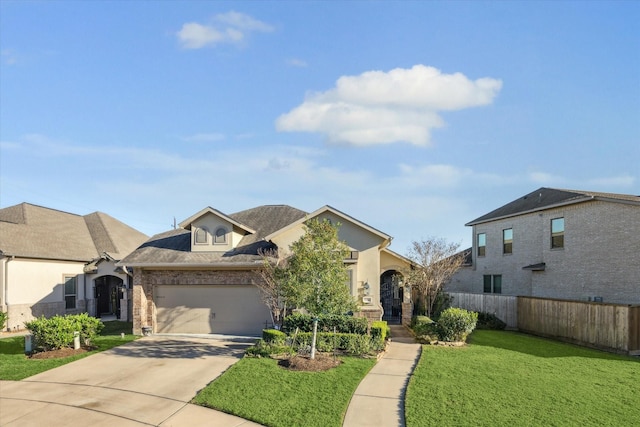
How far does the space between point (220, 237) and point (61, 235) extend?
13.4 metres

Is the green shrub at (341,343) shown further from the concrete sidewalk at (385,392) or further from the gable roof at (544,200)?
the gable roof at (544,200)

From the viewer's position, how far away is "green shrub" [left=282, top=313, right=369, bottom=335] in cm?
1711

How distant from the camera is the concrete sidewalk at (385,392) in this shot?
9758mm

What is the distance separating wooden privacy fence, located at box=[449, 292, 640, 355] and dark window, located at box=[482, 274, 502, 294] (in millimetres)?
5008

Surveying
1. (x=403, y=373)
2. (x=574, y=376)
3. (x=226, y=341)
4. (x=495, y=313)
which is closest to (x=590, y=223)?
(x=495, y=313)

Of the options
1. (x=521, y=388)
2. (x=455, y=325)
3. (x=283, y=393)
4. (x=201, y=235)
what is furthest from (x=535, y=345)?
(x=201, y=235)

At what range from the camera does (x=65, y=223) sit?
3056cm

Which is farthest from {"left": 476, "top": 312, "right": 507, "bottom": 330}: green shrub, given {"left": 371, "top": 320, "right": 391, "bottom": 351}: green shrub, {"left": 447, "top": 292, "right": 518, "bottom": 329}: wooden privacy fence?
{"left": 371, "top": 320, "right": 391, "bottom": 351}: green shrub

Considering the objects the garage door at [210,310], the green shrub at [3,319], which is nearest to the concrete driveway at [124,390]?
the garage door at [210,310]

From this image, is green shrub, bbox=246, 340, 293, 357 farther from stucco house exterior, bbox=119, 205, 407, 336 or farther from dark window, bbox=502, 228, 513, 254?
Answer: dark window, bbox=502, 228, 513, 254

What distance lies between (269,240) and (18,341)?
11473mm

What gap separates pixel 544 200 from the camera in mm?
26797

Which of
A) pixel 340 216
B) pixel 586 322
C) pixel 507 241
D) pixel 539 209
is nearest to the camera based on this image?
pixel 586 322

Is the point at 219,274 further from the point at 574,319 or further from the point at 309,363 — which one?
the point at 574,319
